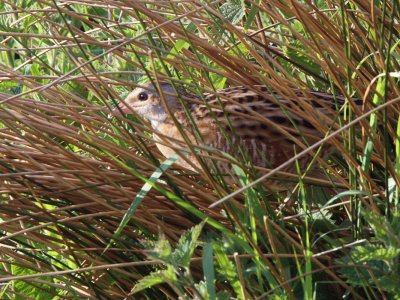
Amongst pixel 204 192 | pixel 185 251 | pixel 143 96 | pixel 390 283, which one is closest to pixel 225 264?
pixel 185 251

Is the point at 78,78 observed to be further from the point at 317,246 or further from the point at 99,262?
the point at 317,246

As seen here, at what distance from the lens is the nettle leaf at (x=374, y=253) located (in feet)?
5.80

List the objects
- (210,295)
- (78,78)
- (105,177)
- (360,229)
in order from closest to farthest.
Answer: (210,295) < (360,229) < (105,177) < (78,78)

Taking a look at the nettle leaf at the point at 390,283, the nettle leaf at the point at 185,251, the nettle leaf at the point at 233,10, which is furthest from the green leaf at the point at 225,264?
the nettle leaf at the point at 233,10

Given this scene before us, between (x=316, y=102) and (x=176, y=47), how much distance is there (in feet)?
1.41

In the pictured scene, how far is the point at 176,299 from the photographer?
2291mm

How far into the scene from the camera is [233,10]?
2.56 m

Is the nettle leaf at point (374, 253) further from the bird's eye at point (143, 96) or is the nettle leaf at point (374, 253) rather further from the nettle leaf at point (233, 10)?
the bird's eye at point (143, 96)

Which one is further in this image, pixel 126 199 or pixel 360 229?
pixel 126 199

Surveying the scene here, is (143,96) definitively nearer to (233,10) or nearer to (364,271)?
(233,10)

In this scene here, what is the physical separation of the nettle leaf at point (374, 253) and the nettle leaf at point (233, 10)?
86 centimetres

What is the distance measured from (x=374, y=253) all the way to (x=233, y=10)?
99cm

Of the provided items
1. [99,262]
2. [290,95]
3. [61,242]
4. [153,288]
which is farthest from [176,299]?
[290,95]

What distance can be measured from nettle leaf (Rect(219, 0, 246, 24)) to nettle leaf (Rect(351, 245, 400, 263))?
2.82 ft
